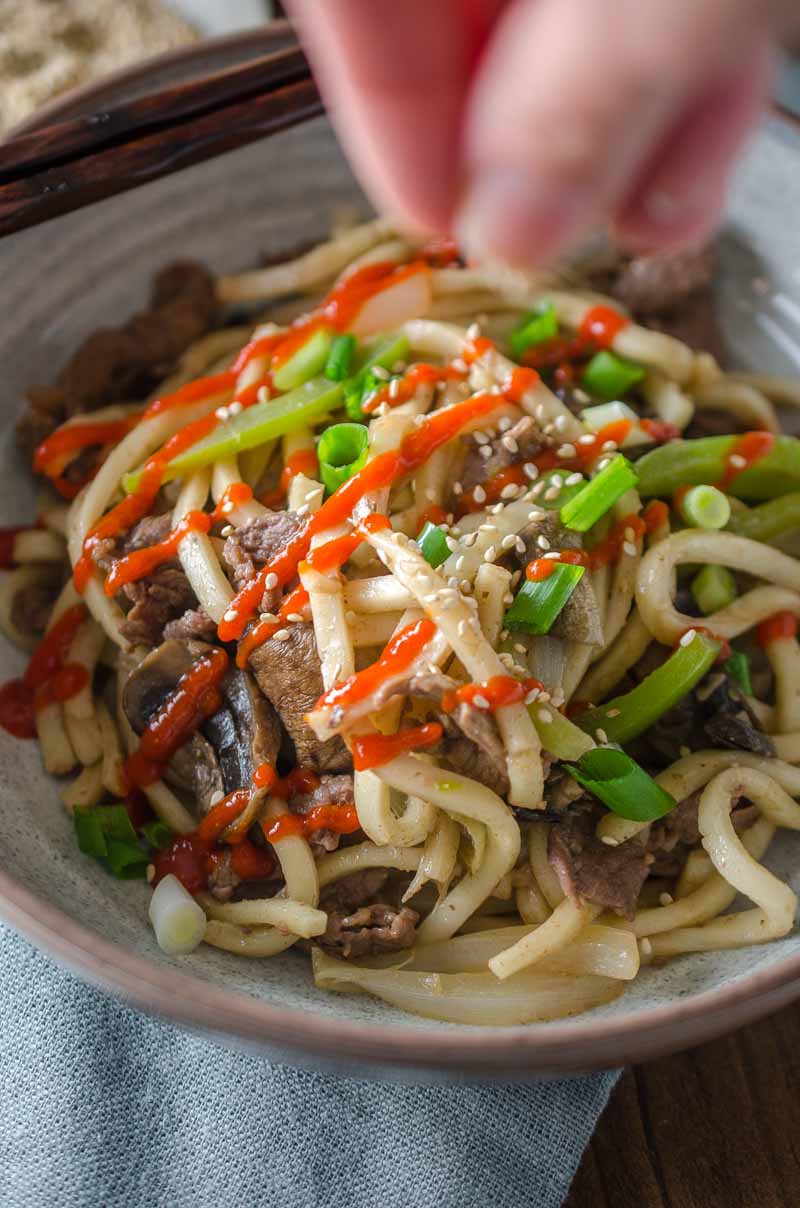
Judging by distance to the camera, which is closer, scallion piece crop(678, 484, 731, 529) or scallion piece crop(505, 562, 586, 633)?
scallion piece crop(505, 562, 586, 633)

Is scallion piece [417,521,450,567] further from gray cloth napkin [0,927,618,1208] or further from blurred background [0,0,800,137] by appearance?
blurred background [0,0,800,137]

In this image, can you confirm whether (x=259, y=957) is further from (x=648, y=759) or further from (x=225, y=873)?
(x=648, y=759)

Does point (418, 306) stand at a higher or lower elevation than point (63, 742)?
higher

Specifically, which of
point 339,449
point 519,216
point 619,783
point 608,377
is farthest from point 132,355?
point 519,216

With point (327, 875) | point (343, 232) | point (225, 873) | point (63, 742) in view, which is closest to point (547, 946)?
point (327, 875)

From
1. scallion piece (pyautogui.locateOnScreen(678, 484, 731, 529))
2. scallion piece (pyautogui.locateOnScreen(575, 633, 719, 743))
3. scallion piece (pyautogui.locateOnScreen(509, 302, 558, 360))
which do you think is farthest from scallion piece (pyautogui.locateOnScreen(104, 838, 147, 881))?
scallion piece (pyautogui.locateOnScreen(509, 302, 558, 360))

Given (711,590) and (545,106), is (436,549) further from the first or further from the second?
(545,106)
